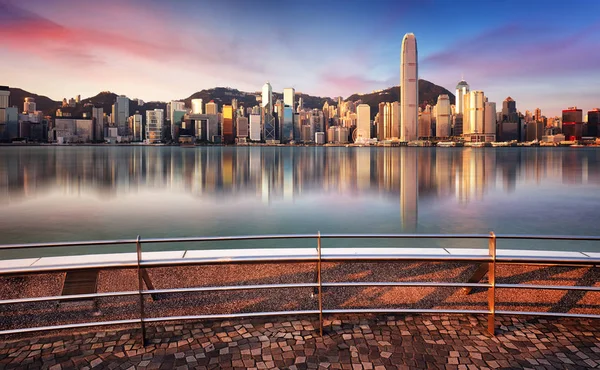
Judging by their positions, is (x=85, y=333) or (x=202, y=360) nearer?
(x=202, y=360)

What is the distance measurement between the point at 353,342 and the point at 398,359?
621 millimetres

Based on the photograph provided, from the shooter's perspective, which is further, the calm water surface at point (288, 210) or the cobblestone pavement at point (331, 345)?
the calm water surface at point (288, 210)

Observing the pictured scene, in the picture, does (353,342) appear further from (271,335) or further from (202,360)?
(202,360)

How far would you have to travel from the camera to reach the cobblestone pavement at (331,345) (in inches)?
192

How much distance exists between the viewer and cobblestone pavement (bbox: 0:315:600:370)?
4.87m

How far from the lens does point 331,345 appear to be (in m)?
5.29

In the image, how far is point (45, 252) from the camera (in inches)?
616

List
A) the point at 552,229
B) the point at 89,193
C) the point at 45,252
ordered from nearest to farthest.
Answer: the point at 45,252, the point at 552,229, the point at 89,193

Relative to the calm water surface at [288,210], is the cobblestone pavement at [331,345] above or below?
above

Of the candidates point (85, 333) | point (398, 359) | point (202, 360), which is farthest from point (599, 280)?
point (85, 333)

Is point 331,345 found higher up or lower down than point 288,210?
higher up

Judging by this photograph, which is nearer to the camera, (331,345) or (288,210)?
(331,345)

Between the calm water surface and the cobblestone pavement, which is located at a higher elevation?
the cobblestone pavement

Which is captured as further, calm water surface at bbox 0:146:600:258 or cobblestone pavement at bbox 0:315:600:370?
calm water surface at bbox 0:146:600:258
